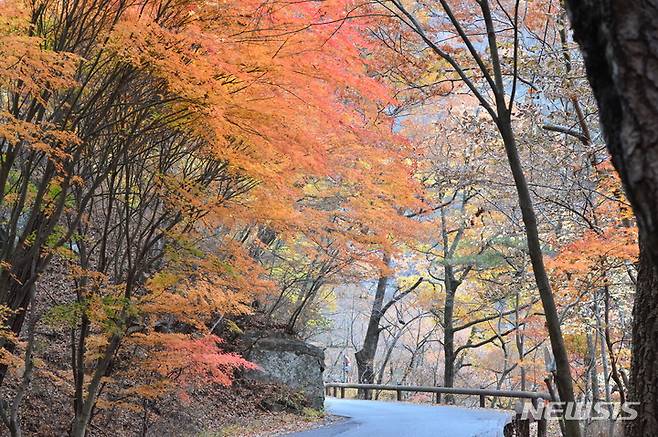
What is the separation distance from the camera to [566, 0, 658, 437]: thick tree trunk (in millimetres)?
1018

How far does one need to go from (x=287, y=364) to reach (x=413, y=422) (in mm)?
3514

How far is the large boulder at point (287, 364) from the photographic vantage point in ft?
44.5

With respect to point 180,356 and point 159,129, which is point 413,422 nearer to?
point 180,356

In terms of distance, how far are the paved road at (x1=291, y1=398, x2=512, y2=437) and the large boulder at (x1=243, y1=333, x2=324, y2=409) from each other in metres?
0.87

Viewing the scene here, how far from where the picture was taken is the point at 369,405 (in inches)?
632

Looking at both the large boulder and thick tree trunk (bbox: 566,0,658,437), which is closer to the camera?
thick tree trunk (bbox: 566,0,658,437)

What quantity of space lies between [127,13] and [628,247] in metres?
6.68

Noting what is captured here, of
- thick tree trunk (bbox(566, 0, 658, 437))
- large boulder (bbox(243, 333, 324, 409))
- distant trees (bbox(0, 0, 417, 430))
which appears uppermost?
distant trees (bbox(0, 0, 417, 430))

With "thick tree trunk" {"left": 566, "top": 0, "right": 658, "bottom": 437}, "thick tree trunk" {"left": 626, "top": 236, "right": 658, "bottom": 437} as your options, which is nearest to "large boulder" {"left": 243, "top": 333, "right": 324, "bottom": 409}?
"thick tree trunk" {"left": 626, "top": 236, "right": 658, "bottom": 437}

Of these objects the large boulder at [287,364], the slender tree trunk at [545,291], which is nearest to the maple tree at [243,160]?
the slender tree trunk at [545,291]

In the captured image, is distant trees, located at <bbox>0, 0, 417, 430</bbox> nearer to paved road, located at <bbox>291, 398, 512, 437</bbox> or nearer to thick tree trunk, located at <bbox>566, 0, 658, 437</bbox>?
paved road, located at <bbox>291, 398, 512, 437</bbox>

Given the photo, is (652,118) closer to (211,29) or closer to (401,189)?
(211,29)

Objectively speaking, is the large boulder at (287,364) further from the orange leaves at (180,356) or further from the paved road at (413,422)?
the orange leaves at (180,356)

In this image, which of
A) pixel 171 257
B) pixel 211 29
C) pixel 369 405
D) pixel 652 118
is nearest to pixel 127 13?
pixel 211 29
